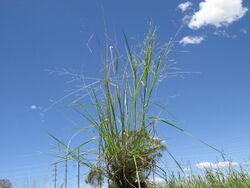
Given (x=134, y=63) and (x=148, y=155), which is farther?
(x=134, y=63)

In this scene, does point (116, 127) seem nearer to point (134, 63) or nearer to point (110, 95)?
point (110, 95)

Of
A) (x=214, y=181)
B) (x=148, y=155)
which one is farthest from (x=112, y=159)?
(x=214, y=181)

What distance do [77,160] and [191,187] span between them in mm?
1084

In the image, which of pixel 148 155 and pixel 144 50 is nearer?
pixel 148 155

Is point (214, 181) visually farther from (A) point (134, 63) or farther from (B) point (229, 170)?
(A) point (134, 63)

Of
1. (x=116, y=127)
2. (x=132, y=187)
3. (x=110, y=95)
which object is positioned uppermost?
(x=110, y=95)

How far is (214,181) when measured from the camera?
2982 mm

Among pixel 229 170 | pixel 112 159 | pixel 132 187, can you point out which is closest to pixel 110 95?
pixel 112 159

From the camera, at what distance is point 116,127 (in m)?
2.32

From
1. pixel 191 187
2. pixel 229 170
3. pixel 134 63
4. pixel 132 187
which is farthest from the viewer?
pixel 229 170

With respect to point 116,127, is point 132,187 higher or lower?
lower

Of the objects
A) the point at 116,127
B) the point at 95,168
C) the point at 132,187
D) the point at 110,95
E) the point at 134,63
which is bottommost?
the point at 132,187

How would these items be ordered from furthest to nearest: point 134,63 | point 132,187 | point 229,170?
point 229,170
point 134,63
point 132,187

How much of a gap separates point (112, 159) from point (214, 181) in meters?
1.17
